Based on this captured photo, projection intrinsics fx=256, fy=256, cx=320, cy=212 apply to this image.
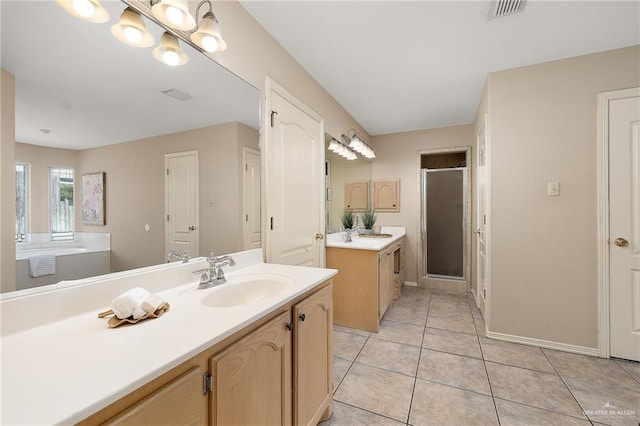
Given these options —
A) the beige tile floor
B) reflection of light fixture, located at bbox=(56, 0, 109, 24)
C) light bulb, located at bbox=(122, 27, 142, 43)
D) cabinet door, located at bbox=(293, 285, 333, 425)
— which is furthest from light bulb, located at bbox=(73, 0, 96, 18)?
the beige tile floor

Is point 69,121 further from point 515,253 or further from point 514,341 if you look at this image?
point 514,341

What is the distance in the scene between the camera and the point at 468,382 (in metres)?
1.80

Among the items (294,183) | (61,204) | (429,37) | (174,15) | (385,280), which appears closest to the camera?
(61,204)

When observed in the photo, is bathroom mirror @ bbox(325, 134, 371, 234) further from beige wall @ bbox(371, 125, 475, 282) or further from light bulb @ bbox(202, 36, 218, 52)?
light bulb @ bbox(202, 36, 218, 52)

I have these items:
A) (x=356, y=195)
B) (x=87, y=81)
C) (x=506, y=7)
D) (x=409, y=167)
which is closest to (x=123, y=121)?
(x=87, y=81)

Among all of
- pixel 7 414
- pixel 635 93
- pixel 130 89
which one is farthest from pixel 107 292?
pixel 635 93

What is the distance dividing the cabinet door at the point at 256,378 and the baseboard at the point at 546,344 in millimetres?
2236

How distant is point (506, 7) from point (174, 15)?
1934mm

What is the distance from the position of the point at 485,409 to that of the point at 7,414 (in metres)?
2.09

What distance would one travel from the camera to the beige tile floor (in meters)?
1.50

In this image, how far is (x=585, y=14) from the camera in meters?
1.71

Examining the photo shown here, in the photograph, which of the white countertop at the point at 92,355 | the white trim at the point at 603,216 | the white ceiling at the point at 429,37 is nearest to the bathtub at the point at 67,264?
the white countertop at the point at 92,355

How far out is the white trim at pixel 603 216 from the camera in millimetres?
2074

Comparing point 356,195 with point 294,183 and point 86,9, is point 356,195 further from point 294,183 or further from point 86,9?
point 86,9
